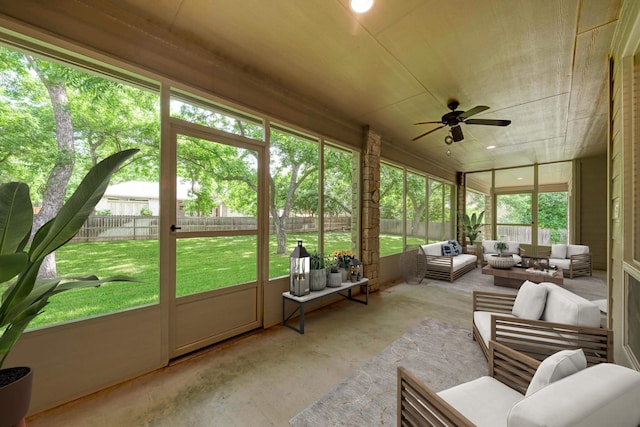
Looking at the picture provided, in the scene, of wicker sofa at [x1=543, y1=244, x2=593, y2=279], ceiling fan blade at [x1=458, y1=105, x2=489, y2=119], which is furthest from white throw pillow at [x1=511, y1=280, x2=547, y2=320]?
wicker sofa at [x1=543, y1=244, x2=593, y2=279]

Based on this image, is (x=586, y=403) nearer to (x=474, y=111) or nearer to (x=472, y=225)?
(x=474, y=111)

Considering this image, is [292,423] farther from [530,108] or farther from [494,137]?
[494,137]

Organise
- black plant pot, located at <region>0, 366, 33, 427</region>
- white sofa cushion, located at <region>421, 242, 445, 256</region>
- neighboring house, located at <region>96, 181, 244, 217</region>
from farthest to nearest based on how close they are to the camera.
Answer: white sofa cushion, located at <region>421, 242, 445, 256</region>
neighboring house, located at <region>96, 181, 244, 217</region>
black plant pot, located at <region>0, 366, 33, 427</region>

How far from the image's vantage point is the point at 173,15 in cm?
214

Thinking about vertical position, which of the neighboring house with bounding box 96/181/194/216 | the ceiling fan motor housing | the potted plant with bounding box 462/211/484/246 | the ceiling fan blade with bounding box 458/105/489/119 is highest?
the ceiling fan blade with bounding box 458/105/489/119

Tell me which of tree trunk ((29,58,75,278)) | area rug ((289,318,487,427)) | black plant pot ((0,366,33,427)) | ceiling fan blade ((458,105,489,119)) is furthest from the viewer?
ceiling fan blade ((458,105,489,119))

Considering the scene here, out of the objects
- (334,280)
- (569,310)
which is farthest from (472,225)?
(569,310)

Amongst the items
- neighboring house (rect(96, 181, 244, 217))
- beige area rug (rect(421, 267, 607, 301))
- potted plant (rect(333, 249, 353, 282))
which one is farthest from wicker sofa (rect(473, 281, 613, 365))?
neighboring house (rect(96, 181, 244, 217))

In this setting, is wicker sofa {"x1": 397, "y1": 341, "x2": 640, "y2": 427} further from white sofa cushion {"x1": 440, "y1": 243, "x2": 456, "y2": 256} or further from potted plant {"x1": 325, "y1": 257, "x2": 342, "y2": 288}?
white sofa cushion {"x1": 440, "y1": 243, "x2": 456, "y2": 256}

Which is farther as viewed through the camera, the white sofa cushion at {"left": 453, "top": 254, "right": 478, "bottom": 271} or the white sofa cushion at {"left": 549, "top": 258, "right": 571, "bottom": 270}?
the white sofa cushion at {"left": 549, "top": 258, "right": 571, "bottom": 270}

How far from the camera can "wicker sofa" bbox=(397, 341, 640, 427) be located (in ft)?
2.75

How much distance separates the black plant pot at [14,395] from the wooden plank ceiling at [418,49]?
2535 mm

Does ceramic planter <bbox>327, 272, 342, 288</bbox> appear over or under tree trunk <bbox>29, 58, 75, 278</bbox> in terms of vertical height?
under

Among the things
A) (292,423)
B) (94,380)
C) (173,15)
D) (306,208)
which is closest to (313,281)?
(306,208)
